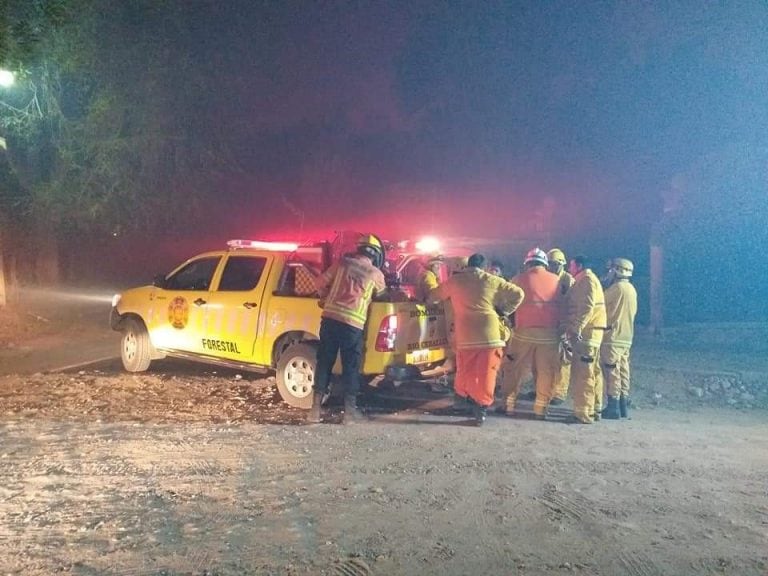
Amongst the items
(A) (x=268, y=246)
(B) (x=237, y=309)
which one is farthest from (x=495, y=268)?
(B) (x=237, y=309)

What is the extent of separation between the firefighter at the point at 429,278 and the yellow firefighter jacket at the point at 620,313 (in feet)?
6.65

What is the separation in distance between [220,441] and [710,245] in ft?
42.4

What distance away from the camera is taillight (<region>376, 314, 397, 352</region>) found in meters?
7.36

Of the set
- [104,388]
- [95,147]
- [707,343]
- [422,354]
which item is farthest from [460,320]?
[95,147]

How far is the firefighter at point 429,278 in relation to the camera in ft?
28.4

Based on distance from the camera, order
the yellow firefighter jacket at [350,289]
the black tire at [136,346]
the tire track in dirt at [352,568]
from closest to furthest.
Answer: the tire track in dirt at [352,568]
the yellow firefighter jacket at [350,289]
the black tire at [136,346]

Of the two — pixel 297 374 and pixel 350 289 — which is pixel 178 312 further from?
pixel 350 289

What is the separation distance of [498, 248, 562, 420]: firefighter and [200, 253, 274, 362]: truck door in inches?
116

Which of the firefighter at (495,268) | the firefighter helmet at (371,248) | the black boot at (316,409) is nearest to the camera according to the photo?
the black boot at (316,409)

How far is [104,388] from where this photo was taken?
28.5ft

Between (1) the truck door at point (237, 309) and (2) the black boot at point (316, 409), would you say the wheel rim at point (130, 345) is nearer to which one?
(1) the truck door at point (237, 309)

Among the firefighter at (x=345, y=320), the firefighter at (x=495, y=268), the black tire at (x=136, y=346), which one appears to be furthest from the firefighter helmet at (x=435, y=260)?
the black tire at (x=136, y=346)

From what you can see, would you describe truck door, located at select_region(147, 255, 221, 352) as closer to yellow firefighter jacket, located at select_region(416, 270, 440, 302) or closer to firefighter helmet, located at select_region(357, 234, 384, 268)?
firefighter helmet, located at select_region(357, 234, 384, 268)

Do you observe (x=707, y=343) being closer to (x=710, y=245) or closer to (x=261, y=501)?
(x=710, y=245)
